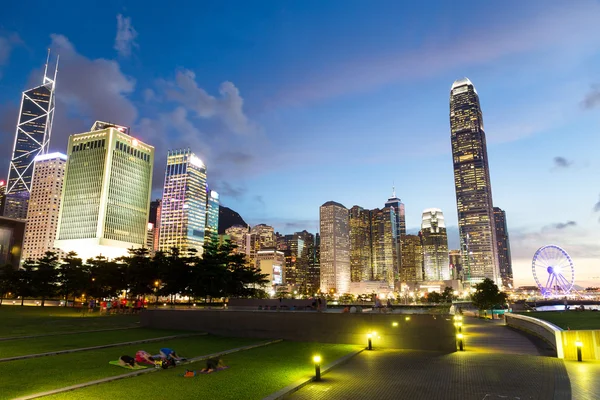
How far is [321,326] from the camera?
24578 millimetres

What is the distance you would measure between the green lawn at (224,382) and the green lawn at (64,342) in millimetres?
7127

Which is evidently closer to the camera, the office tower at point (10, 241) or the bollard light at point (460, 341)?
the bollard light at point (460, 341)

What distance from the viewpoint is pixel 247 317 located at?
26.7 meters

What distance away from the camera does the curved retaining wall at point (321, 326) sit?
2147 cm

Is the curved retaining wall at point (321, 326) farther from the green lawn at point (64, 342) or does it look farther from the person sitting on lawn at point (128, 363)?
the person sitting on lawn at point (128, 363)

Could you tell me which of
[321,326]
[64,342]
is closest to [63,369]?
[64,342]

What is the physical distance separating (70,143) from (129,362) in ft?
606

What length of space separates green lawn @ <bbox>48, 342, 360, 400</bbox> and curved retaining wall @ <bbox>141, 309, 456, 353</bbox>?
16.4 ft

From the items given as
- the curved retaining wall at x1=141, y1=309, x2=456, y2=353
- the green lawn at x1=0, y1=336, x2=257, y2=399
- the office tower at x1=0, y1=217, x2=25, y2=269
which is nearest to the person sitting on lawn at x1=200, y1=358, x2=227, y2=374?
the green lawn at x1=0, y1=336, x2=257, y2=399

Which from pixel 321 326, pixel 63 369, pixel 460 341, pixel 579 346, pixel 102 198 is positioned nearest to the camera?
pixel 63 369

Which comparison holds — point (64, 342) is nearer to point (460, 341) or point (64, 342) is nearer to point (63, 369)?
point (63, 369)

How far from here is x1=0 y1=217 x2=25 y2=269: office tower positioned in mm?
128875

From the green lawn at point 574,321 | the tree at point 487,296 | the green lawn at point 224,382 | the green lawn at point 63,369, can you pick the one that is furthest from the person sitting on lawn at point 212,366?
the tree at point 487,296

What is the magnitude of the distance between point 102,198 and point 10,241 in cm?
3374
